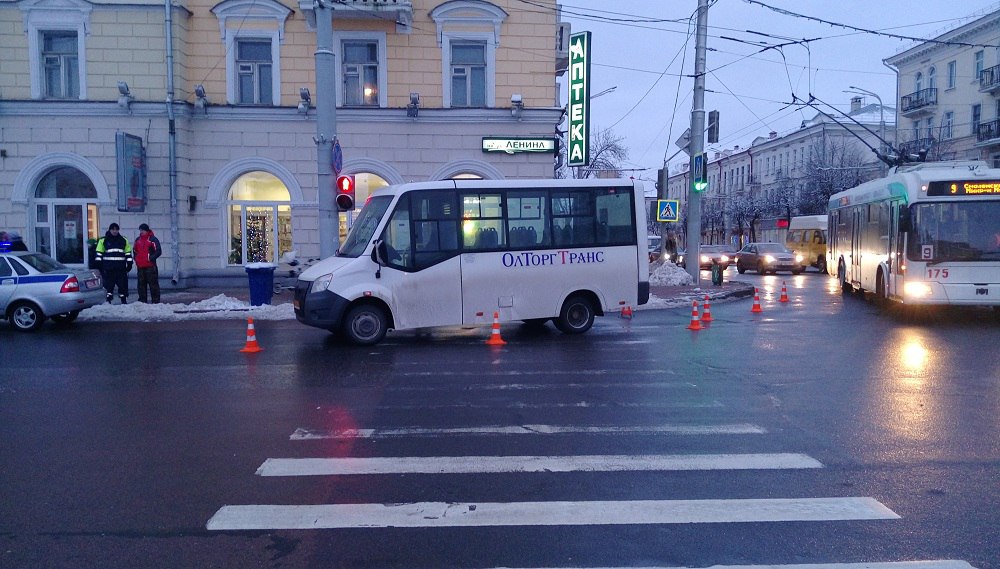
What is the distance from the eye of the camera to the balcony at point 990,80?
4316 centimetres

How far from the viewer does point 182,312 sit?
16984 millimetres

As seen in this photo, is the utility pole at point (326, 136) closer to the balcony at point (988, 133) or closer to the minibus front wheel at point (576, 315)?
the minibus front wheel at point (576, 315)

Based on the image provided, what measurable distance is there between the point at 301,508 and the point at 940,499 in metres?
4.29

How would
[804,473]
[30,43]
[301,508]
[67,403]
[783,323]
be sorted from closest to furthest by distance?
[301,508] < [804,473] < [67,403] < [783,323] < [30,43]

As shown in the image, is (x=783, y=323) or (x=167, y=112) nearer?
(x=783, y=323)

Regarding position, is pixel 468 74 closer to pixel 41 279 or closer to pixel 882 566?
pixel 41 279

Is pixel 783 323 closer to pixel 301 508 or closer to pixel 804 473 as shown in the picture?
pixel 804 473

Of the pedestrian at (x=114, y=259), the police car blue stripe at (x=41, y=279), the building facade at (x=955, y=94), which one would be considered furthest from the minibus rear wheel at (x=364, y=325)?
the building facade at (x=955, y=94)

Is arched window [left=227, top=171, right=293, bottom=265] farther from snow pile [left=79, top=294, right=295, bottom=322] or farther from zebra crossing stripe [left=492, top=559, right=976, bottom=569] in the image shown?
zebra crossing stripe [left=492, top=559, right=976, bottom=569]

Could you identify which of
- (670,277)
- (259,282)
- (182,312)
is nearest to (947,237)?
(670,277)

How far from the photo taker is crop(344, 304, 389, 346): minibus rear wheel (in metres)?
12.2

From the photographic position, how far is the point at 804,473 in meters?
5.71

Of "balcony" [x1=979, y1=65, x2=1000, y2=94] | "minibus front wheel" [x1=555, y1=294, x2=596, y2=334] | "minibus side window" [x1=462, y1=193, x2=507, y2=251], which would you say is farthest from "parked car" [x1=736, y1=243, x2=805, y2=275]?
"minibus side window" [x1=462, y1=193, x2=507, y2=251]

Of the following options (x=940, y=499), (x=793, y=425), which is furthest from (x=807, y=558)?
(x=793, y=425)
